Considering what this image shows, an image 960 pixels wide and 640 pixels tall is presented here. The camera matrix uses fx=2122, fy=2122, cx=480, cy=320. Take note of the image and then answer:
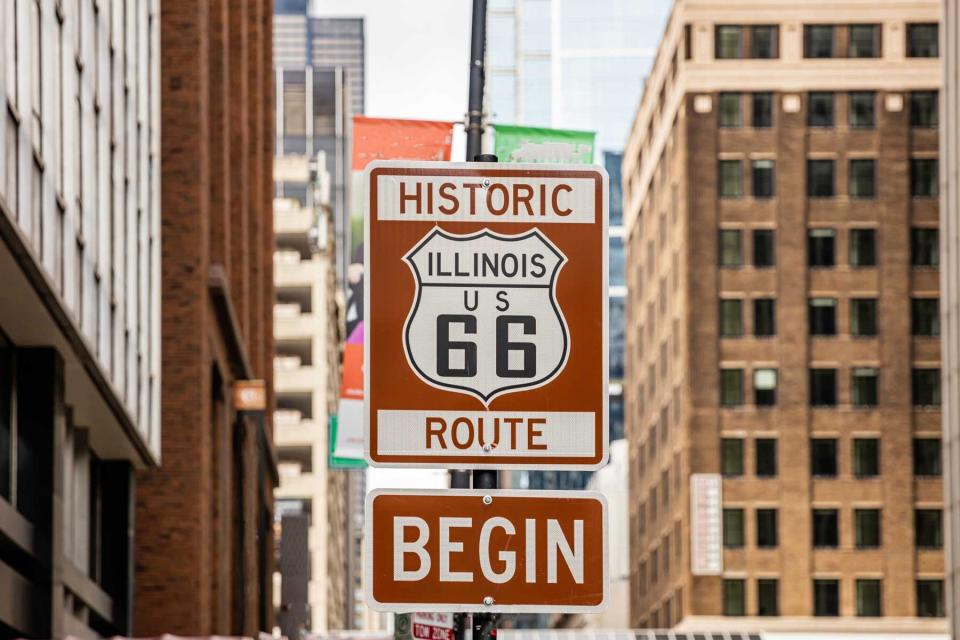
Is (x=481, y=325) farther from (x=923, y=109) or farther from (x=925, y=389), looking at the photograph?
(x=923, y=109)

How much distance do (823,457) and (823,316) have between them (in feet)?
22.7

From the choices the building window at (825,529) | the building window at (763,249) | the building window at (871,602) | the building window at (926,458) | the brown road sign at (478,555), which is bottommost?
the building window at (871,602)

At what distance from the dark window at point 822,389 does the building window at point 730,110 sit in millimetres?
12657

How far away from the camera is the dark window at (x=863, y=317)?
338ft

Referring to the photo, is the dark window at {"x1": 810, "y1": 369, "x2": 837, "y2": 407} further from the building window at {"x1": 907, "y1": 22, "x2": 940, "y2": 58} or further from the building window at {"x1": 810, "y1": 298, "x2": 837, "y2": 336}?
the building window at {"x1": 907, "y1": 22, "x2": 940, "y2": 58}

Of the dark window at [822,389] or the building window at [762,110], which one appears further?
the building window at [762,110]

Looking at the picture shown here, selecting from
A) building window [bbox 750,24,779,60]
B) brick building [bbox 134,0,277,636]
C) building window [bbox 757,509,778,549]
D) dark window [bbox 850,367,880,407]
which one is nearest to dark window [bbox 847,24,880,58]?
building window [bbox 750,24,779,60]

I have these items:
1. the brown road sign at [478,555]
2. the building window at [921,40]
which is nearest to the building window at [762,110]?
the building window at [921,40]

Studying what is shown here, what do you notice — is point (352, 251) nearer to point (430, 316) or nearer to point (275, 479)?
point (430, 316)

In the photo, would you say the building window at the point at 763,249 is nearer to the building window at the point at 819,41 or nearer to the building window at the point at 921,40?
the building window at the point at 819,41

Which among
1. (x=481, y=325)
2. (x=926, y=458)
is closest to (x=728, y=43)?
(x=926, y=458)

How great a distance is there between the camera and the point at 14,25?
798 inches

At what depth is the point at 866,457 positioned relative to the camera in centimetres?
10194

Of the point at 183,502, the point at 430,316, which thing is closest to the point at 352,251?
the point at 183,502
